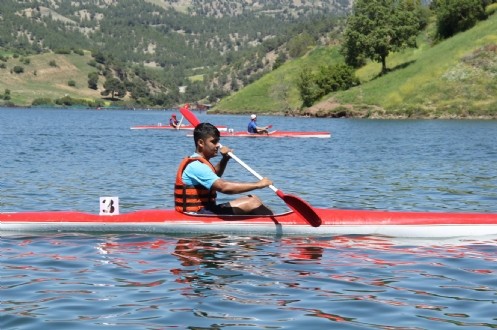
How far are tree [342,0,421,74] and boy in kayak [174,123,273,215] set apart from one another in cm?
10144

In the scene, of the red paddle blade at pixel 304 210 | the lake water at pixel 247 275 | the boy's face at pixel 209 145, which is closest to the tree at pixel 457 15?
the lake water at pixel 247 275

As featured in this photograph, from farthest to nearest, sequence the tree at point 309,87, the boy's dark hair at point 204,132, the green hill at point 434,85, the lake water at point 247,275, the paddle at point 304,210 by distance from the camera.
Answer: the tree at point 309,87 → the green hill at point 434,85 → the paddle at point 304,210 → the boy's dark hair at point 204,132 → the lake water at point 247,275

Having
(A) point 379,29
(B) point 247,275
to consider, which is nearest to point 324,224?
(B) point 247,275

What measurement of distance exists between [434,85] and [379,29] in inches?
732

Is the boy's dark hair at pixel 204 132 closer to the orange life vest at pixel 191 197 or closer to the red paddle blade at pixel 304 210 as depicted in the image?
the orange life vest at pixel 191 197

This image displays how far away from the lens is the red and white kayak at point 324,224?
15.4 metres

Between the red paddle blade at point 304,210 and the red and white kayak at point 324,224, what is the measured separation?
0.09m

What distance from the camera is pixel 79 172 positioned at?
31750mm

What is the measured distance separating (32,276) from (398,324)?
5986mm

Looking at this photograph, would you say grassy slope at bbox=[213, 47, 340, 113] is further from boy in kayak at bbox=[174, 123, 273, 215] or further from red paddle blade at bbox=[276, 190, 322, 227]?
red paddle blade at bbox=[276, 190, 322, 227]

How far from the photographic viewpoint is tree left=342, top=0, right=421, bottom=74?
11494 centimetres

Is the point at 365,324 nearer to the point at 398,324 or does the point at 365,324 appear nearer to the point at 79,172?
the point at 398,324

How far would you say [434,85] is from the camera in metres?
99.4

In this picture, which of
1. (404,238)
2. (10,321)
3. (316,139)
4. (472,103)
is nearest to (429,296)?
(404,238)
